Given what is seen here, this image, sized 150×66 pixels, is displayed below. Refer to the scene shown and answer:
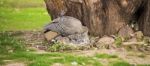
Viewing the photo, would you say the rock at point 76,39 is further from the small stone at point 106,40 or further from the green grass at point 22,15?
the green grass at point 22,15

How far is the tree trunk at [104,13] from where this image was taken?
50.1 feet

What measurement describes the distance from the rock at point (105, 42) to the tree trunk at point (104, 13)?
57 cm

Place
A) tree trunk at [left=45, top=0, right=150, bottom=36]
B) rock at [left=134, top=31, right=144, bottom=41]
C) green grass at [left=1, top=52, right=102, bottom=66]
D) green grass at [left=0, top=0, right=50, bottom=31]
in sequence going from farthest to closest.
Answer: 1. green grass at [left=0, top=0, right=50, bottom=31]
2. tree trunk at [left=45, top=0, right=150, bottom=36]
3. rock at [left=134, top=31, right=144, bottom=41]
4. green grass at [left=1, top=52, right=102, bottom=66]

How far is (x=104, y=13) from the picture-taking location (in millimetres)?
15531

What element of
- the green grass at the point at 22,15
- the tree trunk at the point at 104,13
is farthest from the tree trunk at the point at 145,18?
the green grass at the point at 22,15

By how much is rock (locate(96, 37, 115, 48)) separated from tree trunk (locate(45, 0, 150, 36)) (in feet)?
1.87

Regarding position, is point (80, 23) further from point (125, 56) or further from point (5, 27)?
point (5, 27)

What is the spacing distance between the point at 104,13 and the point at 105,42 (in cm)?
121

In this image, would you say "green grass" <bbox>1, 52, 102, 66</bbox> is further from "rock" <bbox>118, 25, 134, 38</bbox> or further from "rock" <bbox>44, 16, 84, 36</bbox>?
"rock" <bbox>118, 25, 134, 38</bbox>

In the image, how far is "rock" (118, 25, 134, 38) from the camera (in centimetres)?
1532

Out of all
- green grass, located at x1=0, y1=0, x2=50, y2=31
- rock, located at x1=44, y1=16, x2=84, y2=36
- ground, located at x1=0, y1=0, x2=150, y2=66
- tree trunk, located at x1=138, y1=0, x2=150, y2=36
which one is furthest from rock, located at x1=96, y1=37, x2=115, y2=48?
green grass, located at x1=0, y1=0, x2=50, y2=31

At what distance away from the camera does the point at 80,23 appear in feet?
50.5

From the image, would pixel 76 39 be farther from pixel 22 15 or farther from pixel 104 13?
pixel 22 15

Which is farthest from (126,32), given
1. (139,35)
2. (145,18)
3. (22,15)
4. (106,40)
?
(22,15)
